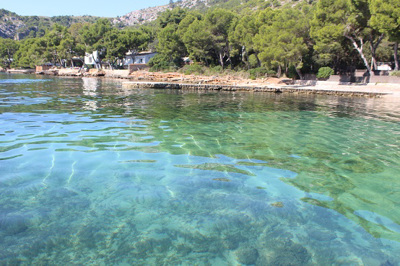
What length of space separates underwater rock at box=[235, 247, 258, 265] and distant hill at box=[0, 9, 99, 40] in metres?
186

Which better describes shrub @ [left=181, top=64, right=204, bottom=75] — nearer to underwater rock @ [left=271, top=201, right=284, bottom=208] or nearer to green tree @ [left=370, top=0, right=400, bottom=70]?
green tree @ [left=370, top=0, right=400, bottom=70]

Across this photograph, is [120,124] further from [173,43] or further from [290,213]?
[173,43]

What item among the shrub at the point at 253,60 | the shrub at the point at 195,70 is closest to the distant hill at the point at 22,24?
the shrub at the point at 195,70

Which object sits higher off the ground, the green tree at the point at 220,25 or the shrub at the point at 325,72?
the green tree at the point at 220,25

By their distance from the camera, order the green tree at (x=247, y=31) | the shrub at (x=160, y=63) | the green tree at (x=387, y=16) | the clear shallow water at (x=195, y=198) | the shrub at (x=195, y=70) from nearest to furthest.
A: the clear shallow water at (x=195, y=198) < the green tree at (x=387, y=16) < the green tree at (x=247, y=31) < the shrub at (x=195, y=70) < the shrub at (x=160, y=63)

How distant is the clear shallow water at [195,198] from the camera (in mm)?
3256

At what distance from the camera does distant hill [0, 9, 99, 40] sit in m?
164

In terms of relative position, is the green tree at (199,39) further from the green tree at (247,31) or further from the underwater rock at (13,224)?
the underwater rock at (13,224)

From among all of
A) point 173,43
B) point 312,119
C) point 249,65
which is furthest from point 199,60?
point 312,119

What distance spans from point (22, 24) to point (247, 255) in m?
224

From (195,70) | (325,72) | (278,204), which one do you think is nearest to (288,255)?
(278,204)

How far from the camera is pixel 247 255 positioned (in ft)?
10.5

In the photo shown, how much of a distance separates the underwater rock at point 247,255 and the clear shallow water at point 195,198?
1cm

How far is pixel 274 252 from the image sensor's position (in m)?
3.24
